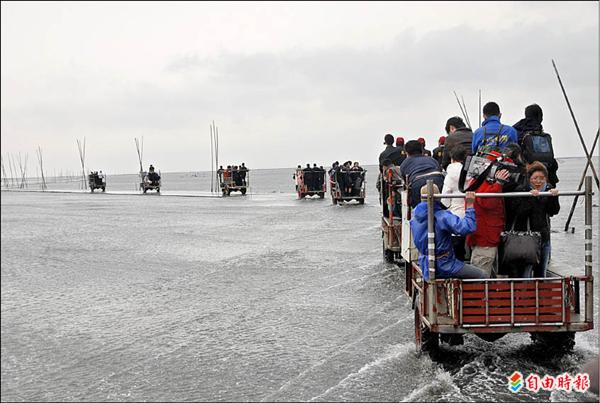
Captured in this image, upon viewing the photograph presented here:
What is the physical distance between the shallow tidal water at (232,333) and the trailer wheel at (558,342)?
99 mm

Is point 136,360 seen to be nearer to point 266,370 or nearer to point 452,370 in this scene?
point 266,370

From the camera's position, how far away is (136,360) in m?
6.36

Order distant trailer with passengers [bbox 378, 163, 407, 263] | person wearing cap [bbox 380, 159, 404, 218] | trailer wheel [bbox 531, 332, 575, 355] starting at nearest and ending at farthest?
1. trailer wheel [bbox 531, 332, 575, 355]
2. person wearing cap [bbox 380, 159, 404, 218]
3. distant trailer with passengers [bbox 378, 163, 407, 263]

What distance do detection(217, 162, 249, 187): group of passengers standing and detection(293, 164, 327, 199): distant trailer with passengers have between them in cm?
636

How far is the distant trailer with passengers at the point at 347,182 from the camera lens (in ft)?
95.9

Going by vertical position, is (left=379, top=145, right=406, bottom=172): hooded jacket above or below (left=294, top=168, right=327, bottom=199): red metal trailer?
above

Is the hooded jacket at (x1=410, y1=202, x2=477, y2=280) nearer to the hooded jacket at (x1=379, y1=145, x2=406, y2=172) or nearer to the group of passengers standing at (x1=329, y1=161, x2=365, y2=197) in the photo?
the hooded jacket at (x1=379, y1=145, x2=406, y2=172)

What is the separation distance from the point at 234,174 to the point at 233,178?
0.35m

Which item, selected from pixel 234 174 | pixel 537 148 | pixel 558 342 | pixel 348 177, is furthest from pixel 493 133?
pixel 234 174

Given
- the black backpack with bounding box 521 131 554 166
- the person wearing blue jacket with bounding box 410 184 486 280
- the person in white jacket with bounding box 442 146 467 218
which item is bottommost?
the person wearing blue jacket with bounding box 410 184 486 280

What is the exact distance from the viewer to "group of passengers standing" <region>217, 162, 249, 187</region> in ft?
137

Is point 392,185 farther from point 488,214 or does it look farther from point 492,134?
point 488,214

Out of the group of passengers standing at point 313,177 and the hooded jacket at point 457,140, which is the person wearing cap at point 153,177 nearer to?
the group of passengers standing at point 313,177

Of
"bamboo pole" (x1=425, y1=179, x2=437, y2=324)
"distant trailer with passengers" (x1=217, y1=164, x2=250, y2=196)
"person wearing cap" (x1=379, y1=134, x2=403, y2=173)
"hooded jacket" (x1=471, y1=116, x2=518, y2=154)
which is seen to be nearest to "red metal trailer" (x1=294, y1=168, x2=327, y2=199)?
"distant trailer with passengers" (x1=217, y1=164, x2=250, y2=196)
